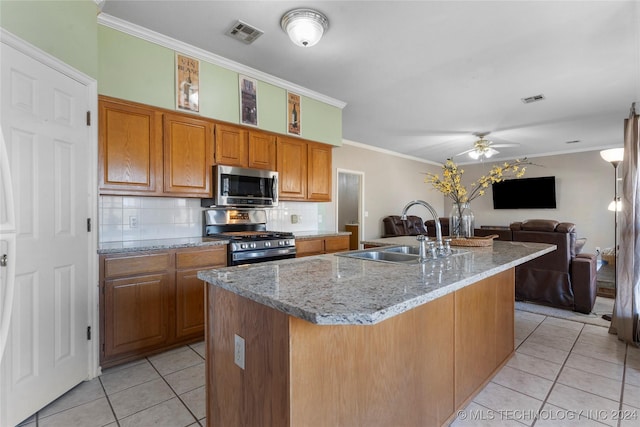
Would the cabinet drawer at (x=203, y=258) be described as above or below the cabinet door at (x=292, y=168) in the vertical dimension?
below

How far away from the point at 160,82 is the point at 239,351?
2438mm

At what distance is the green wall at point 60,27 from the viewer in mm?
1598

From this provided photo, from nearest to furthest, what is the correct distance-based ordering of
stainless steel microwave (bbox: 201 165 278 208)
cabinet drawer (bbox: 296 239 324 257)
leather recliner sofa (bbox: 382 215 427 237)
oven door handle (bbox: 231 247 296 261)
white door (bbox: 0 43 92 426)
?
white door (bbox: 0 43 92 426) < oven door handle (bbox: 231 247 296 261) < stainless steel microwave (bbox: 201 165 278 208) < cabinet drawer (bbox: 296 239 324 257) < leather recliner sofa (bbox: 382 215 427 237)

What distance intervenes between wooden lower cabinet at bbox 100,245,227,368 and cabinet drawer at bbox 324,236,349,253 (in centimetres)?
143

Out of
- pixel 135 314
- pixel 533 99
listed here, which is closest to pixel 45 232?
pixel 135 314

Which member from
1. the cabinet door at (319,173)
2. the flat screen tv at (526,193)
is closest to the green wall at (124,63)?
the cabinet door at (319,173)

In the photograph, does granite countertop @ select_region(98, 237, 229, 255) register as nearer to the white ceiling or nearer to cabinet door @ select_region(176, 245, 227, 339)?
cabinet door @ select_region(176, 245, 227, 339)

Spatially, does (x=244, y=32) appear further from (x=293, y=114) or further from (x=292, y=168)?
(x=292, y=168)

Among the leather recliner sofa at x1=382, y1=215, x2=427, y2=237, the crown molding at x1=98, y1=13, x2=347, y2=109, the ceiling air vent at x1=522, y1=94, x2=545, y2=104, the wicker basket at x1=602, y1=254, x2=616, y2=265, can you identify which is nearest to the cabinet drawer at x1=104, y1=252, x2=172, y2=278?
the crown molding at x1=98, y1=13, x2=347, y2=109

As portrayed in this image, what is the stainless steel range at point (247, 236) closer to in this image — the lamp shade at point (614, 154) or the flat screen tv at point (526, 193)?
the lamp shade at point (614, 154)

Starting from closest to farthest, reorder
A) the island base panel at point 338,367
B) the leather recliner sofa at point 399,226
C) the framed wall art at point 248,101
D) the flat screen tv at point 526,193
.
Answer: the island base panel at point 338,367 < the framed wall art at point 248,101 < the leather recliner sofa at point 399,226 < the flat screen tv at point 526,193

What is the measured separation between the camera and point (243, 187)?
315 cm

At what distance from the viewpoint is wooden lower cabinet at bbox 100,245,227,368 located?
2.18m

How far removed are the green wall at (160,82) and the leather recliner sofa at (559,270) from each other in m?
3.13
